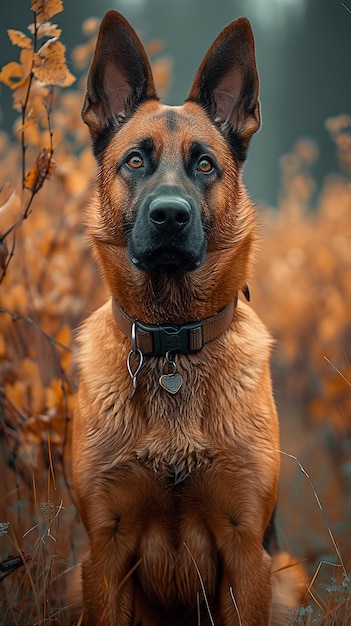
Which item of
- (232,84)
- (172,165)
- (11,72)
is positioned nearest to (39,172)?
(11,72)

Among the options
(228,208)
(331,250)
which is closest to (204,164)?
(228,208)

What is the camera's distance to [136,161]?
2.40m

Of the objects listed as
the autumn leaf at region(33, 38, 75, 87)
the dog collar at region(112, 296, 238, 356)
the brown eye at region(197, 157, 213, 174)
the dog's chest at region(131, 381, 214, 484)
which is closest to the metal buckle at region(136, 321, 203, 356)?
the dog collar at region(112, 296, 238, 356)

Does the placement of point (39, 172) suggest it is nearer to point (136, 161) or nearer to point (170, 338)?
point (136, 161)

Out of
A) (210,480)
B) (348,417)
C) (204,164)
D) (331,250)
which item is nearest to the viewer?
(210,480)

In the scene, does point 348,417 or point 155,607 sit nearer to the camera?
point 155,607

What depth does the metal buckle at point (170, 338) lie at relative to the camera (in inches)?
91.9

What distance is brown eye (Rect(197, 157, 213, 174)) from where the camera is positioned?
7.90 ft

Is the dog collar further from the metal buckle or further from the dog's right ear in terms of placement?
the dog's right ear

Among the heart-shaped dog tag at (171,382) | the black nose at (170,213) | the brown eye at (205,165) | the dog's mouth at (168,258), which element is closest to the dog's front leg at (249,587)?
the heart-shaped dog tag at (171,382)

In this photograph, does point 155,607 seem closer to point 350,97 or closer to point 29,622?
point 29,622

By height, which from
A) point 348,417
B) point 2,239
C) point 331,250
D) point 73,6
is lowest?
point 348,417

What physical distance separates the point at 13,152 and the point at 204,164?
233 centimetres

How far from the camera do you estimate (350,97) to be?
507 centimetres
